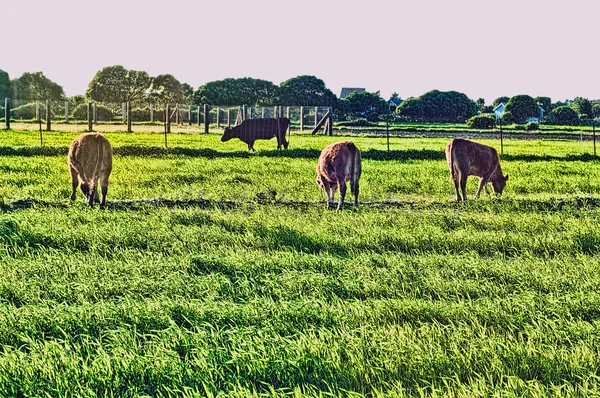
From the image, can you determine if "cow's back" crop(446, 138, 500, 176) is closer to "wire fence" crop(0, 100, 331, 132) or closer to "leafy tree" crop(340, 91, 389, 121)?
"wire fence" crop(0, 100, 331, 132)

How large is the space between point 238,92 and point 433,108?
25.0m

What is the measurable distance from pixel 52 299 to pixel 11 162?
13352 millimetres

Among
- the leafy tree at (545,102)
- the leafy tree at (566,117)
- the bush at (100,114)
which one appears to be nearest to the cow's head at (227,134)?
the bush at (100,114)

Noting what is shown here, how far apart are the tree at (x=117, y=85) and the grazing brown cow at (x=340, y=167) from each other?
70.0 metres

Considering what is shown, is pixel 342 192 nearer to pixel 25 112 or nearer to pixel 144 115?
pixel 25 112

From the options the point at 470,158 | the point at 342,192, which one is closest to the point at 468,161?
the point at 470,158

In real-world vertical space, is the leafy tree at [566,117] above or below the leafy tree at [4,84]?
below

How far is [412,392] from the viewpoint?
397cm

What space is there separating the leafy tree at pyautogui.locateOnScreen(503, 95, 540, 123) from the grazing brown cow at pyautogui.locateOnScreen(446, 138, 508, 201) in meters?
63.4

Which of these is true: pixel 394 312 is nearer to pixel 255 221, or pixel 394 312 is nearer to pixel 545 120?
pixel 255 221

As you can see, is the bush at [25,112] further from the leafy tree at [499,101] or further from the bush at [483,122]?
the leafy tree at [499,101]

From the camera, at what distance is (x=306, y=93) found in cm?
8031

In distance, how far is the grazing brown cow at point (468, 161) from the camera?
1343cm

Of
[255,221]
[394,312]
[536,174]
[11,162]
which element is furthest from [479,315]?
[11,162]
